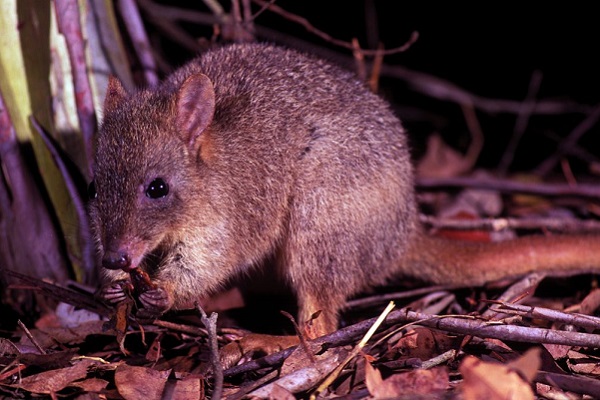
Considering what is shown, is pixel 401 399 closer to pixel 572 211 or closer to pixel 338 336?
pixel 338 336

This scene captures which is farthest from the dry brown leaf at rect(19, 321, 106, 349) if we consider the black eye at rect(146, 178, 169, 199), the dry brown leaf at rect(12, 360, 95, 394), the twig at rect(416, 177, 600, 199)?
the twig at rect(416, 177, 600, 199)

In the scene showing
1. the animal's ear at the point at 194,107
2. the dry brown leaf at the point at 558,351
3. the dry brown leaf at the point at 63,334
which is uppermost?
the animal's ear at the point at 194,107

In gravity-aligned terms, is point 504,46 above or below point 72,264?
above

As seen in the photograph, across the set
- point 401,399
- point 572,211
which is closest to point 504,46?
point 572,211

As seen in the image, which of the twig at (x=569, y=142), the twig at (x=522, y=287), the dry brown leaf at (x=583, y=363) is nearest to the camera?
the dry brown leaf at (x=583, y=363)

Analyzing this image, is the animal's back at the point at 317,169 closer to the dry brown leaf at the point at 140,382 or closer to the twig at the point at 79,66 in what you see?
the twig at the point at 79,66

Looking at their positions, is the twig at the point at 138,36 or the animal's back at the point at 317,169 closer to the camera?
the animal's back at the point at 317,169

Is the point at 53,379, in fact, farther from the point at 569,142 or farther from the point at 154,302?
the point at 569,142

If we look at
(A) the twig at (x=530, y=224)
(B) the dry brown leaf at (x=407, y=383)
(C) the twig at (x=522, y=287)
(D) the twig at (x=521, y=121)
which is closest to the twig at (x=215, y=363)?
(B) the dry brown leaf at (x=407, y=383)
